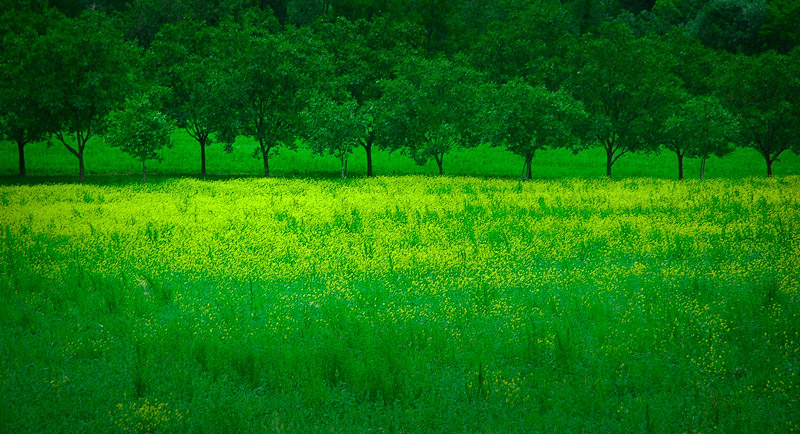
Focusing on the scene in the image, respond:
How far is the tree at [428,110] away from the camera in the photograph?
4672 centimetres

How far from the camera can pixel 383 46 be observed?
56.0 m

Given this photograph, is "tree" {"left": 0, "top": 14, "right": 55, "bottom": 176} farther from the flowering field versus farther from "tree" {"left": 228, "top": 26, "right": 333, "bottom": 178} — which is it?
the flowering field

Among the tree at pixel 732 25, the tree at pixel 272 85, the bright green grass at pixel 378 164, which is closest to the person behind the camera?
the tree at pixel 272 85

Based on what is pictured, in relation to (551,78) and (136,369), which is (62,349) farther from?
(551,78)

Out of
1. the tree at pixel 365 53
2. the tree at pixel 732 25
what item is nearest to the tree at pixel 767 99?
the tree at pixel 365 53

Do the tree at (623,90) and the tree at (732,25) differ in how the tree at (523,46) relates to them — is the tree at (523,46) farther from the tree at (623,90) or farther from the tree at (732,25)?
the tree at (732,25)

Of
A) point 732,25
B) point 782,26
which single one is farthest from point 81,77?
point 782,26

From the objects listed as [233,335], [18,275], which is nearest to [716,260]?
[233,335]

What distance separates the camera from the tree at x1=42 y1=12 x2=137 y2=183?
133ft

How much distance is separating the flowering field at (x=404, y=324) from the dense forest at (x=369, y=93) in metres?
21.3

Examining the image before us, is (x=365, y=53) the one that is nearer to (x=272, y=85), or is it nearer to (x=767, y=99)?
(x=272, y=85)

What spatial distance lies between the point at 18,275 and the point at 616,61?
152ft

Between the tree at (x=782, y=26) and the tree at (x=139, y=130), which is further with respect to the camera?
the tree at (x=782, y=26)

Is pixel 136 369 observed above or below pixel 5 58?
below
